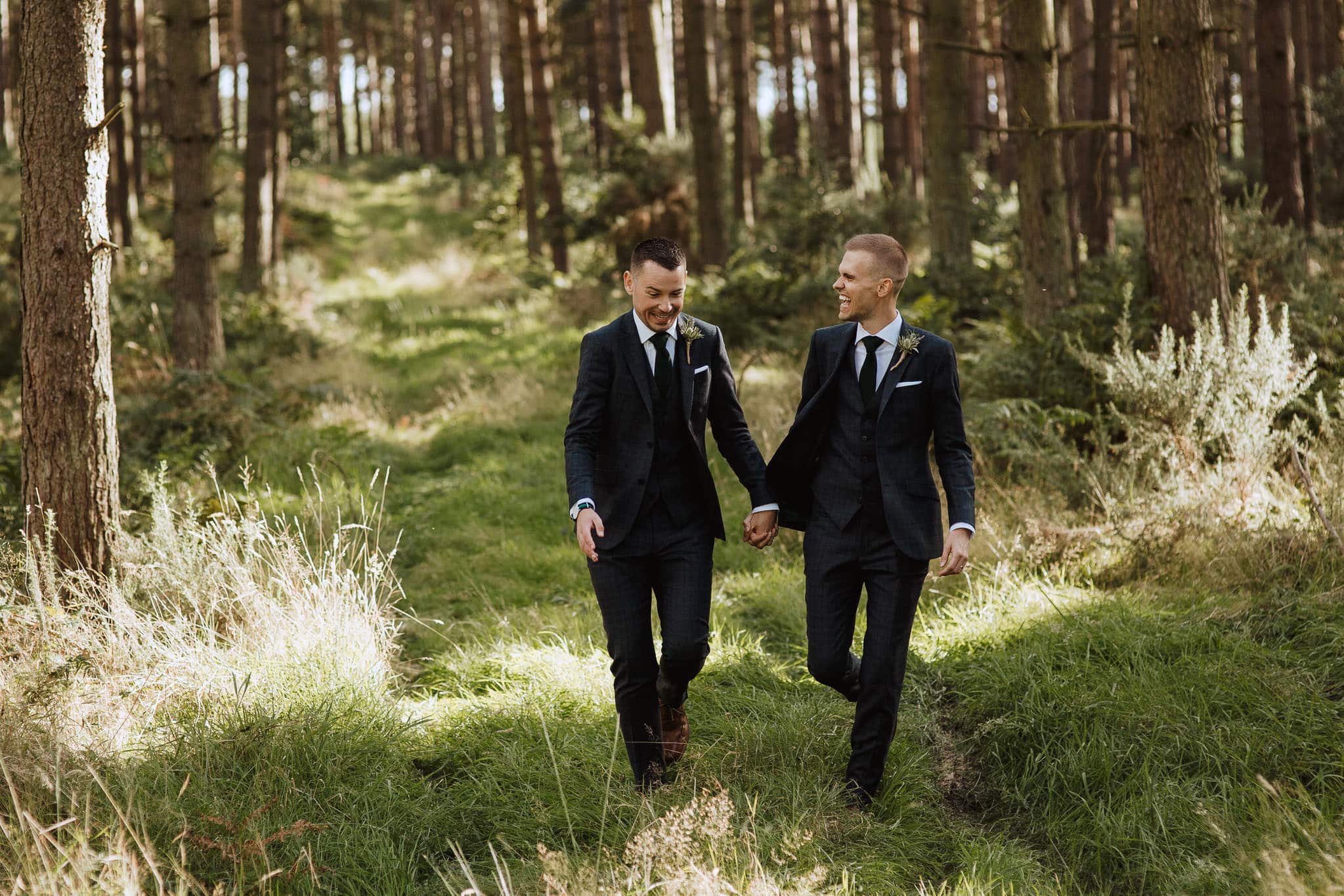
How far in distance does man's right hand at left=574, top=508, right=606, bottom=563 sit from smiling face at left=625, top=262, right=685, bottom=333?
2.46ft

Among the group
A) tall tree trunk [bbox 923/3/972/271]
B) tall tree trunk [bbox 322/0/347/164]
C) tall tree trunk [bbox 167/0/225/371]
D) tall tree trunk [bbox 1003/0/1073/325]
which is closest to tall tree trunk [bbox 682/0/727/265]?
tall tree trunk [bbox 923/3/972/271]

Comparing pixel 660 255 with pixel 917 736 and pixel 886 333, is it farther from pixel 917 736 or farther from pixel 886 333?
pixel 917 736

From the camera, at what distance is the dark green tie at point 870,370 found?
3.87 meters

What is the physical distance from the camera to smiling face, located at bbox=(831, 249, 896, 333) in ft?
12.4

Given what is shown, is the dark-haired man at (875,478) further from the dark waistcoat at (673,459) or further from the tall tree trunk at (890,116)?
the tall tree trunk at (890,116)

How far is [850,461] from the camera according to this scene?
3.88 metres

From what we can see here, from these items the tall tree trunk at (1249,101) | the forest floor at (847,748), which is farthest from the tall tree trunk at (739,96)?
the forest floor at (847,748)

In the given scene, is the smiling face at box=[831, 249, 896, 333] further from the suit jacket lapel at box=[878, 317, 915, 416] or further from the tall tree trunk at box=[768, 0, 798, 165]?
the tall tree trunk at box=[768, 0, 798, 165]

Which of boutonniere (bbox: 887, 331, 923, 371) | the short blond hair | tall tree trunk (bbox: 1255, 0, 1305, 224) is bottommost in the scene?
boutonniere (bbox: 887, 331, 923, 371)

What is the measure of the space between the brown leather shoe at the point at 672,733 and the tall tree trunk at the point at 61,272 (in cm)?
321

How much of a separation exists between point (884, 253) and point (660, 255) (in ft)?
2.79

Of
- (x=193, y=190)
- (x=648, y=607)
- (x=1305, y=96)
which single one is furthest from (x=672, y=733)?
(x=1305, y=96)

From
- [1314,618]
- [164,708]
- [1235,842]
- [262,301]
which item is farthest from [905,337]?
[262,301]

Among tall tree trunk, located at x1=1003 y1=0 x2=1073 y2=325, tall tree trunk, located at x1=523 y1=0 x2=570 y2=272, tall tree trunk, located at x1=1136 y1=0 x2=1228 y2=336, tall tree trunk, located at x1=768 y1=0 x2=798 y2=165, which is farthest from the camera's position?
tall tree trunk, located at x1=768 y1=0 x2=798 y2=165
